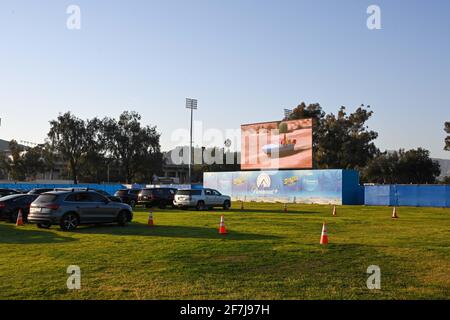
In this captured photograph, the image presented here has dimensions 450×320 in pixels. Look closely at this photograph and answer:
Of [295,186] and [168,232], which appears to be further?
[295,186]

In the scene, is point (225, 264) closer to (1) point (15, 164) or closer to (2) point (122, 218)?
(2) point (122, 218)

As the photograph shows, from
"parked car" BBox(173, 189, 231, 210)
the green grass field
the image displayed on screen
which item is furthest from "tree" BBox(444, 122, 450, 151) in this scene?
the green grass field

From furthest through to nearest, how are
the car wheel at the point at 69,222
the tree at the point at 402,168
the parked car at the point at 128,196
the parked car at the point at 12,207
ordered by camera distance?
the tree at the point at 402,168 < the parked car at the point at 128,196 < the parked car at the point at 12,207 < the car wheel at the point at 69,222

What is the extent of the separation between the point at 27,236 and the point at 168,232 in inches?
193

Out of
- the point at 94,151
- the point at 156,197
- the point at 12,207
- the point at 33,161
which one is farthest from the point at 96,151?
the point at 12,207

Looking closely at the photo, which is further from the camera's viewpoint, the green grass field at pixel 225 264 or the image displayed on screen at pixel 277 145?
the image displayed on screen at pixel 277 145

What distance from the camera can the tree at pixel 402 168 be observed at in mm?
83250

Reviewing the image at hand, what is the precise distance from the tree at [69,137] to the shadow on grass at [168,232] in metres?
71.5

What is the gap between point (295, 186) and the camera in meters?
49.2

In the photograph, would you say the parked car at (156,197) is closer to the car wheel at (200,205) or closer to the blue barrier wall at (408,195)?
the car wheel at (200,205)

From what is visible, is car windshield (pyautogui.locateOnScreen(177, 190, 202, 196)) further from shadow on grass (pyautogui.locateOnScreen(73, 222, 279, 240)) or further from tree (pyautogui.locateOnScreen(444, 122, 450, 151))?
tree (pyautogui.locateOnScreen(444, 122, 450, 151))

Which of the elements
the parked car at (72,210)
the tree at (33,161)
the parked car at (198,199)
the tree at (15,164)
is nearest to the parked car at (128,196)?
the parked car at (198,199)

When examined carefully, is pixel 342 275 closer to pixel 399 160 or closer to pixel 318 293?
pixel 318 293
